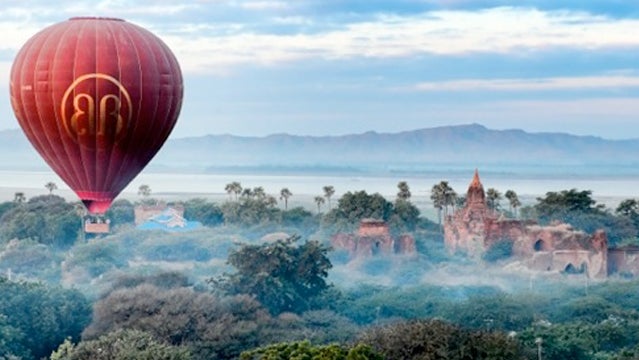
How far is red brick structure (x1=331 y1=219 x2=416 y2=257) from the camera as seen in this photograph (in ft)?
234

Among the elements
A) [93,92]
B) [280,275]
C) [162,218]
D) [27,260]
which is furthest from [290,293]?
[162,218]

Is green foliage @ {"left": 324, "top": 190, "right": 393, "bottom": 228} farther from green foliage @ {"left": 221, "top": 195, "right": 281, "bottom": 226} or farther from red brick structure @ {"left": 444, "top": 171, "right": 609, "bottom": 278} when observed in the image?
red brick structure @ {"left": 444, "top": 171, "right": 609, "bottom": 278}

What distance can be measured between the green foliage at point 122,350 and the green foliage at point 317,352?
124 inches

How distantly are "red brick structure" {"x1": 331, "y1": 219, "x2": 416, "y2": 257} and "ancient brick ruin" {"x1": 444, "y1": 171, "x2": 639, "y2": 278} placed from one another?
9.81 ft

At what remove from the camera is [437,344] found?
29859 millimetres

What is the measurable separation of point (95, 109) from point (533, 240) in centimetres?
4290

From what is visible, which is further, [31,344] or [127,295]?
[127,295]

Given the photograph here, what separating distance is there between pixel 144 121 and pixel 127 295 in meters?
16.3

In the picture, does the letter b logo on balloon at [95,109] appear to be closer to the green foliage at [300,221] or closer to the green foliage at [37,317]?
the green foliage at [37,317]

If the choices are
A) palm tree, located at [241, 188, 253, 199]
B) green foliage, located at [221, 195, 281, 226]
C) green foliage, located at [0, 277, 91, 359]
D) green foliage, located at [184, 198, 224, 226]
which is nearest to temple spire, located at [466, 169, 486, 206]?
green foliage, located at [221, 195, 281, 226]

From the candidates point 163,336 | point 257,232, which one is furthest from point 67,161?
point 257,232

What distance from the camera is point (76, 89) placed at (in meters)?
25.1

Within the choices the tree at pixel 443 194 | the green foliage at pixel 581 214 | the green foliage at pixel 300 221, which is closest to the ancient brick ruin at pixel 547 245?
the green foliage at pixel 581 214

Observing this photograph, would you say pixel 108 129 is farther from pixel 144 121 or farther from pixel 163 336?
pixel 163 336
